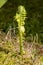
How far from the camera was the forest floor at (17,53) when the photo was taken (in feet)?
7.96

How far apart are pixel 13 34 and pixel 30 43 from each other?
0.24 metres

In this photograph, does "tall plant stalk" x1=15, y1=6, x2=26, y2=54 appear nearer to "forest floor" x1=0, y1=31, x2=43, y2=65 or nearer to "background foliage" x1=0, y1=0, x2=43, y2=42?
"forest floor" x1=0, y1=31, x2=43, y2=65

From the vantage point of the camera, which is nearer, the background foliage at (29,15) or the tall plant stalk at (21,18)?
the tall plant stalk at (21,18)

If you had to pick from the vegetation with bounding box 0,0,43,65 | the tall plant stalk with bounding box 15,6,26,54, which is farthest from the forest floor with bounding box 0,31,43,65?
the tall plant stalk with bounding box 15,6,26,54

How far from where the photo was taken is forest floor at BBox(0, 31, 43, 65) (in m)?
2.43

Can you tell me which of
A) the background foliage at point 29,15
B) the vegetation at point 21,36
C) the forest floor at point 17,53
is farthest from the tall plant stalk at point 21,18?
the background foliage at point 29,15

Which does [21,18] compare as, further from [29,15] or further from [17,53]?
[29,15]

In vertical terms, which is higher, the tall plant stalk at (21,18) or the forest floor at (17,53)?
the tall plant stalk at (21,18)

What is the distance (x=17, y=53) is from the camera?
252cm

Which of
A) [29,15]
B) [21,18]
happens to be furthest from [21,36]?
[29,15]

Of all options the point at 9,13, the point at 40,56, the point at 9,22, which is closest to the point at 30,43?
the point at 40,56

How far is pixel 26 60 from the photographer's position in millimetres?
2447

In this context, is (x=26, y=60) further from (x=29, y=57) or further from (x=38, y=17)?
(x=38, y=17)

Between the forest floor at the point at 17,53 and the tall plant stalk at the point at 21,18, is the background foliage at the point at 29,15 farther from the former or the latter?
the tall plant stalk at the point at 21,18
